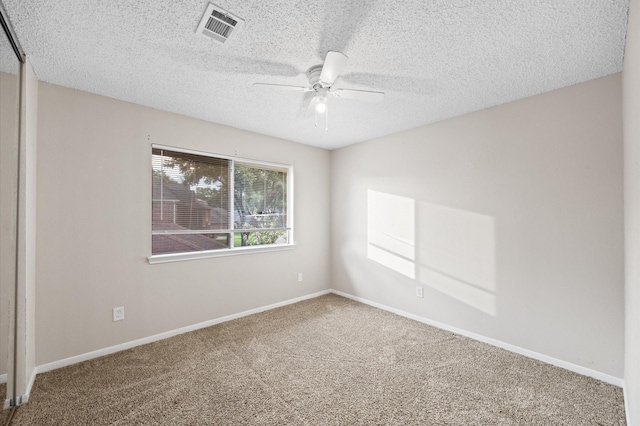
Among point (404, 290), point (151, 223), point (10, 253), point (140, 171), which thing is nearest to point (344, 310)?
point (404, 290)

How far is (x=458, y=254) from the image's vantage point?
3064mm

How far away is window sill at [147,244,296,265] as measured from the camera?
116 inches

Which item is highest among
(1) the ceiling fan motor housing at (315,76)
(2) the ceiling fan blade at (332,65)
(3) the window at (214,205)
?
(1) the ceiling fan motor housing at (315,76)

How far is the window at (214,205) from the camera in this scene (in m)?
3.02

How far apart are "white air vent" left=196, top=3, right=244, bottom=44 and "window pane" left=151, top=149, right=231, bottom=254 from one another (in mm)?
1697

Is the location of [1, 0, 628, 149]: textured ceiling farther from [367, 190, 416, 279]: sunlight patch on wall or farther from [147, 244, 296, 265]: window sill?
[147, 244, 296, 265]: window sill

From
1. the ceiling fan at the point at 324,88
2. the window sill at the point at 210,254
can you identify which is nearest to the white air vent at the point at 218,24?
the ceiling fan at the point at 324,88

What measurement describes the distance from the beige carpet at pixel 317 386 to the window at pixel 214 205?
100 cm

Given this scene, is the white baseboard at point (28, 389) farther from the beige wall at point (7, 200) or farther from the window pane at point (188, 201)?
the window pane at point (188, 201)

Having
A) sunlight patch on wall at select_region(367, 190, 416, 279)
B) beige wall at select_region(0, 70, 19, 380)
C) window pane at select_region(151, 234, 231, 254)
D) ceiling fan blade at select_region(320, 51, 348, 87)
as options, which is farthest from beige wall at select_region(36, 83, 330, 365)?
ceiling fan blade at select_region(320, 51, 348, 87)

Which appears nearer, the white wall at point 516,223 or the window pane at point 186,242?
the white wall at point 516,223

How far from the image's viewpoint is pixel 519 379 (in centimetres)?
221

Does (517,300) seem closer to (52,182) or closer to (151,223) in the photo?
(151,223)

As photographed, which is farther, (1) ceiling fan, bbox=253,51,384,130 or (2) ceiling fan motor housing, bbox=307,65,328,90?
(2) ceiling fan motor housing, bbox=307,65,328,90
